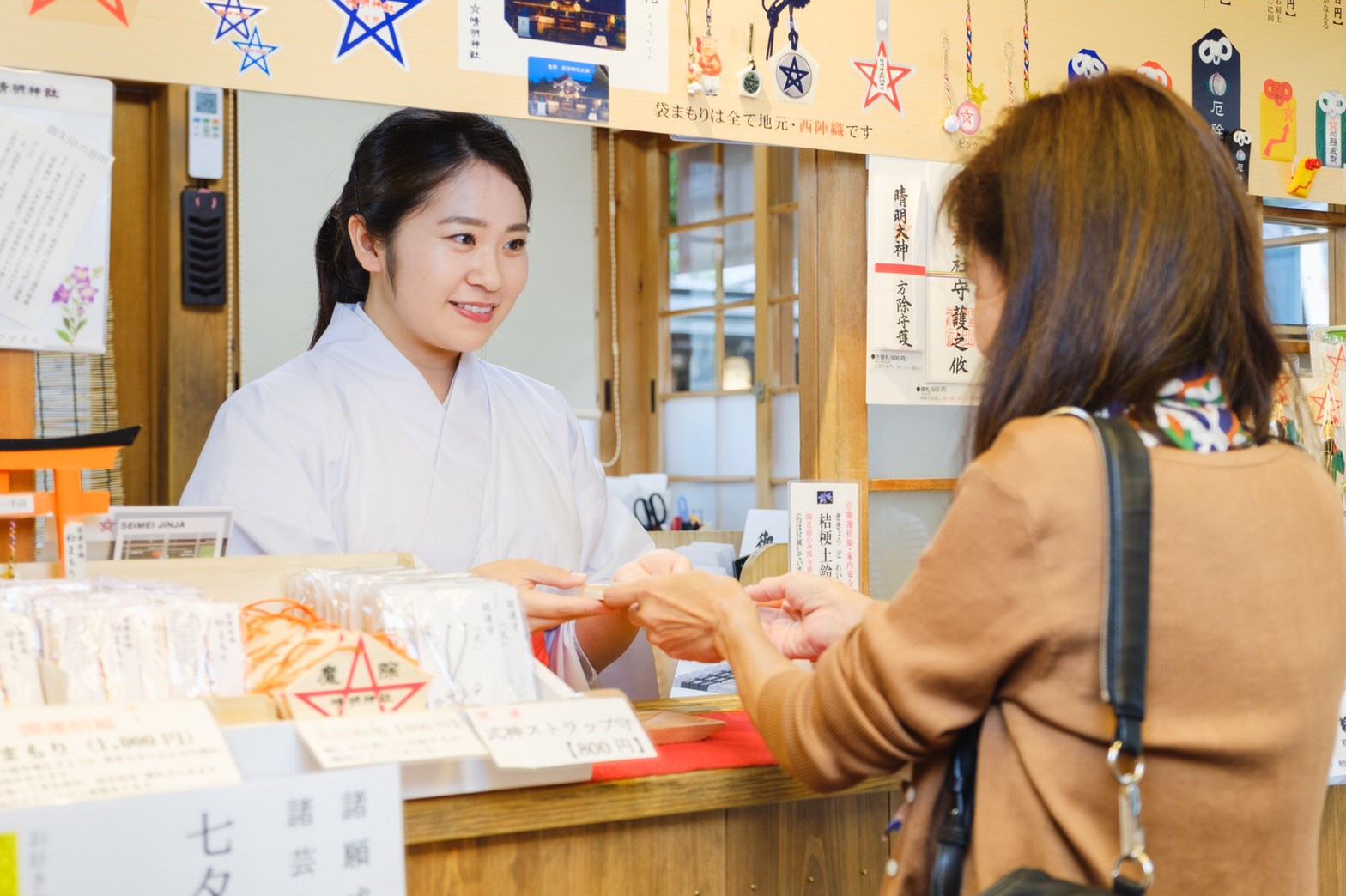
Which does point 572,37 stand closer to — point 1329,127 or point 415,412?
point 415,412

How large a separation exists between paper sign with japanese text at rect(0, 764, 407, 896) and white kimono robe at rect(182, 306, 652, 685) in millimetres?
898

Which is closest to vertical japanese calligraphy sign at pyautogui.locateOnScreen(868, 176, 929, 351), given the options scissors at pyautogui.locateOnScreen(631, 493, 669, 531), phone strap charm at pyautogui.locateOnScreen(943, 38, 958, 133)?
phone strap charm at pyautogui.locateOnScreen(943, 38, 958, 133)

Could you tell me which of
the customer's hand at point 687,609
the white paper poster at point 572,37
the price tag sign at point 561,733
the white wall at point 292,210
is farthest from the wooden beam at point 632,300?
the price tag sign at point 561,733

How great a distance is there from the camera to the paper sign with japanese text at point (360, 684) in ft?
4.10

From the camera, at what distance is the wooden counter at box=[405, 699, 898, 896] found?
A: 4.30ft

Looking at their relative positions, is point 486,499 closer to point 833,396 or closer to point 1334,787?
point 833,396

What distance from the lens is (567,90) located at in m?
2.12

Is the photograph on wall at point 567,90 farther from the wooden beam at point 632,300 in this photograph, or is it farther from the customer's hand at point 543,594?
the wooden beam at point 632,300

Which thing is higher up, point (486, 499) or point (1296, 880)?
point (486, 499)

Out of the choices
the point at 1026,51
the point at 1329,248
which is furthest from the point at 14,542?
the point at 1329,248

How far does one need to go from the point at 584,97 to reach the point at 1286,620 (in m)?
1.44

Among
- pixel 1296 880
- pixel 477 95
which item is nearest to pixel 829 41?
pixel 477 95

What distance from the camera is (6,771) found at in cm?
99

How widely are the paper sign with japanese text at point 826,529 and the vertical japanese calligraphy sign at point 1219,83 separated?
1.14 meters
